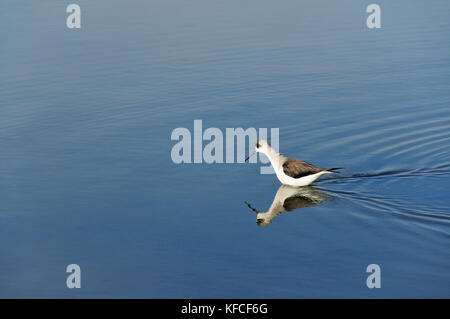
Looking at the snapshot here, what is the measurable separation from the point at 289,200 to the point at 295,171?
702 millimetres

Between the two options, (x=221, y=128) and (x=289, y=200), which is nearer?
(x=289, y=200)

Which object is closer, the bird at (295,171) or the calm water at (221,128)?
the calm water at (221,128)

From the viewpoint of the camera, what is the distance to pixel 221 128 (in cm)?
2058

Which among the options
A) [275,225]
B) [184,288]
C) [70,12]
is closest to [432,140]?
[275,225]

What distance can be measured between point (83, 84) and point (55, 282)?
39.5 feet

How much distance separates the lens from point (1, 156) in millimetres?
19312

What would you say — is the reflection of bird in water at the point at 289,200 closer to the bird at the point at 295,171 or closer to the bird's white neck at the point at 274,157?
the bird at the point at 295,171
